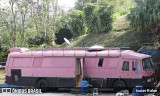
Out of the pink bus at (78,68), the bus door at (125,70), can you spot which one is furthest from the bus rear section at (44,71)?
the bus door at (125,70)

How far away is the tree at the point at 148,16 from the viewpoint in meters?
23.7

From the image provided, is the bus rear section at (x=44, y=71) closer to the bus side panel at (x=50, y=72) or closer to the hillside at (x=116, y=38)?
the bus side panel at (x=50, y=72)

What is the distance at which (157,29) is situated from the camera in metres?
25.3

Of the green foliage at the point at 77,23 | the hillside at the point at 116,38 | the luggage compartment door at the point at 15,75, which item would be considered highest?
the green foliage at the point at 77,23

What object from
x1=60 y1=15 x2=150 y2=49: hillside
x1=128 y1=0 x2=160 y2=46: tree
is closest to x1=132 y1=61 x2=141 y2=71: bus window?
x1=128 y1=0 x2=160 y2=46: tree

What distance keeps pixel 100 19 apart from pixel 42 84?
13.2 meters

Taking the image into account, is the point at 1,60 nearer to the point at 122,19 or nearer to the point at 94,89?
the point at 122,19

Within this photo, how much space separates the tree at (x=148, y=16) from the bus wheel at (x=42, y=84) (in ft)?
27.8

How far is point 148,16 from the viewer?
947 inches

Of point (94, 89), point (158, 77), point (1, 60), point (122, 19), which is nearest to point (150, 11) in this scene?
point (158, 77)

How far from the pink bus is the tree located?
17.3 feet

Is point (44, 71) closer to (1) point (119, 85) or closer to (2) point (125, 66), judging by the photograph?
(1) point (119, 85)

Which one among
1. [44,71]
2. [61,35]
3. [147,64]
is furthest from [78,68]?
[61,35]

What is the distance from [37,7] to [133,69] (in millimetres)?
20335
